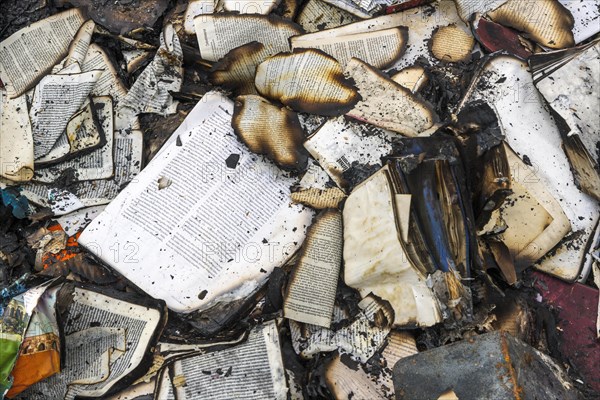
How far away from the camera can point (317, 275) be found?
197cm

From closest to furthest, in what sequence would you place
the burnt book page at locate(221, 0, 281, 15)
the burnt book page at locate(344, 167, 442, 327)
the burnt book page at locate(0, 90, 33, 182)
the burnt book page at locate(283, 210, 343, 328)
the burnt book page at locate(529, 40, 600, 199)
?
the burnt book page at locate(344, 167, 442, 327) → the burnt book page at locate(283, 210, 343, 328) → the burnt book page at locate(529, 40, 600, 199) → the burnt book page at locate(0, 90, 33, 182) → the burnt book page at locate(221, 0, 281, 15)

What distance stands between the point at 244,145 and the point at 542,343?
1245mm

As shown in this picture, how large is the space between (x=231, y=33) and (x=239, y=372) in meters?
1.31

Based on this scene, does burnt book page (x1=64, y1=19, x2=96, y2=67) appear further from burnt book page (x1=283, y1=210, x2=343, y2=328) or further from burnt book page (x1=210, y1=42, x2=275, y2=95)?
burnt book page (x1=283, y1=210, x2=343, y2=328)

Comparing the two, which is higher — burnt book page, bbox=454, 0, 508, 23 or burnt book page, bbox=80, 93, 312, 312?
burnt book page, bbox=454, 0, 508, 23

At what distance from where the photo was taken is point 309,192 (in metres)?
2.10

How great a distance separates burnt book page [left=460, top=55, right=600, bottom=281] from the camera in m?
1.99

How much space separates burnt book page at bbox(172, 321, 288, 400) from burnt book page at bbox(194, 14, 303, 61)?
1120mm

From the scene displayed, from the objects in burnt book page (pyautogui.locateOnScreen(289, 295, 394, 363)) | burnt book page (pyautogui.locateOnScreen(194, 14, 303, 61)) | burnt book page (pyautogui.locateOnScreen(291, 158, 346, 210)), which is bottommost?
burnt book page (pyautogui.locateOnScreen(289, 295, 394, 363))

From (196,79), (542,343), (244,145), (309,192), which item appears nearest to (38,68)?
(196,79)

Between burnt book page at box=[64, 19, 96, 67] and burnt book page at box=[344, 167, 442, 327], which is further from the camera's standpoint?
burnt book page at box=[64, 19, 96, 67]

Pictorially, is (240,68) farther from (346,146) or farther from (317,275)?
(317,275)

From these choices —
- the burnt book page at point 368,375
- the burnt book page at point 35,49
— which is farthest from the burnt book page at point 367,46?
the burnt book page at point 368,375

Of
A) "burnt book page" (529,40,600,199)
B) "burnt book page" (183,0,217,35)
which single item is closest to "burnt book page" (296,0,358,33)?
"burnt book page" (183,0,217,35)
